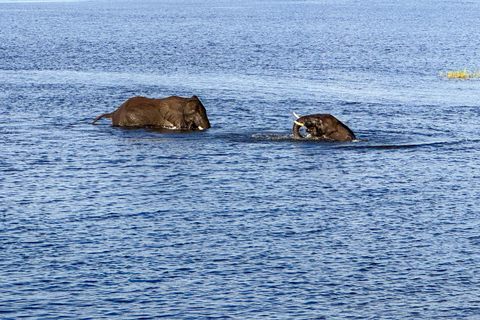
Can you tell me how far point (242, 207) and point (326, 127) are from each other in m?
10.1

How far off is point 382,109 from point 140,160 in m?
16.4

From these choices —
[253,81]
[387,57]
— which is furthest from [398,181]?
[387,57]

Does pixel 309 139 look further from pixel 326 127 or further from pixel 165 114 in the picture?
pixel 165 114

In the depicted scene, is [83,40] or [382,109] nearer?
[382,109]

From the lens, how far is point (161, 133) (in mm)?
34219

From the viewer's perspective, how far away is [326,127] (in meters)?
32.5

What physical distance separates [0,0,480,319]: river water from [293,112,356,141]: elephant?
0.66 metres

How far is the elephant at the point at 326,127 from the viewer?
32.4 metres

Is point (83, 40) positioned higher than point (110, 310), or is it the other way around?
point (83, 40)

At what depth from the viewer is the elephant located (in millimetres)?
32406

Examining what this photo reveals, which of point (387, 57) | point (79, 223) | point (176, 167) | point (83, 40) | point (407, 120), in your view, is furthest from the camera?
point (83, 40)

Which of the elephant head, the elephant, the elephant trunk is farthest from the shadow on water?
the elephant head

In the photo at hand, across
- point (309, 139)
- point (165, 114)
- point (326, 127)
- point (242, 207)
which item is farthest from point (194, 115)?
point (242, 207)

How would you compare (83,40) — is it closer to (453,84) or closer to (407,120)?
(453,84)
